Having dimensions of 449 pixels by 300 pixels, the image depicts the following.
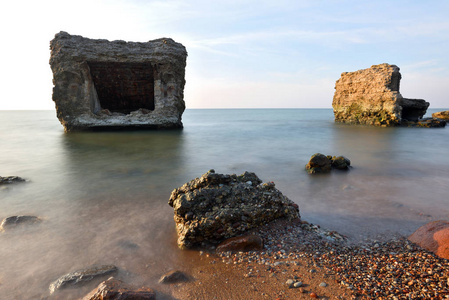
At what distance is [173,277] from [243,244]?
0.84m

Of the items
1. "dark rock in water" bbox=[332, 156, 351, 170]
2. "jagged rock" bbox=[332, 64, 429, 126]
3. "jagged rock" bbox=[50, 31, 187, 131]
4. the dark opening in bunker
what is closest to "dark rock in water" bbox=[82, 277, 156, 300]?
"dark rock in water" bbox=[332, 156, 351, 170]

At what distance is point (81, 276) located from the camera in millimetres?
2568

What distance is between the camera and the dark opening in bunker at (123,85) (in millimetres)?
15758

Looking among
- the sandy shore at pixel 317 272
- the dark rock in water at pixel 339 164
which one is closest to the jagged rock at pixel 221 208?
the sandy shore at pixel 317 272

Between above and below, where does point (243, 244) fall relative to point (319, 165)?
below

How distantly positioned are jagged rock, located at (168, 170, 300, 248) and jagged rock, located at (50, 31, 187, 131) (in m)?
13.6

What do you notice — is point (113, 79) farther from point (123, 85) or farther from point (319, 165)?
point (319, 165)

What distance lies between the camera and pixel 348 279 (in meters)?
2.35

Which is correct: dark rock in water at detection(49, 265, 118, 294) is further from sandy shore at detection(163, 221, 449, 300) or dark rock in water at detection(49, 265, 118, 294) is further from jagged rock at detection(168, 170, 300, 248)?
jagged rock at detection(168, 170, 300, 248)

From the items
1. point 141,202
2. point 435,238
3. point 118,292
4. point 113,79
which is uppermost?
point 113,79

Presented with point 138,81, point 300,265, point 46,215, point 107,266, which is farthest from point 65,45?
point 300,265

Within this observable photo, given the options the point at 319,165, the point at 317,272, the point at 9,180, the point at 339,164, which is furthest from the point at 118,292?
the point at 339,164

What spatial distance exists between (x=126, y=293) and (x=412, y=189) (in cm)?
568

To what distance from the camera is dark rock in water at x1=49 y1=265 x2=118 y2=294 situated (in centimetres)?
248
